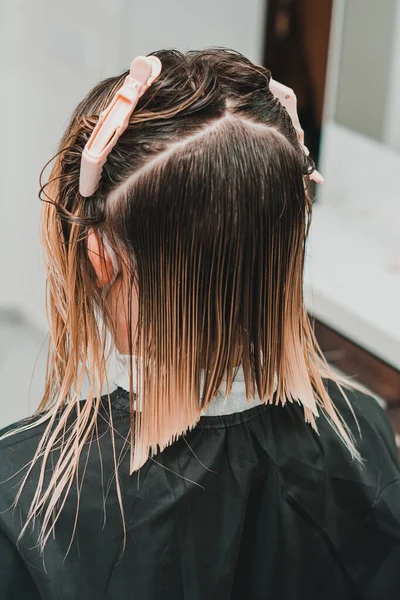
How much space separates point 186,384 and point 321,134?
1490mm

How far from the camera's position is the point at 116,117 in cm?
70

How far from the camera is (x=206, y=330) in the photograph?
0.80 metres

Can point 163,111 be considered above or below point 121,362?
above

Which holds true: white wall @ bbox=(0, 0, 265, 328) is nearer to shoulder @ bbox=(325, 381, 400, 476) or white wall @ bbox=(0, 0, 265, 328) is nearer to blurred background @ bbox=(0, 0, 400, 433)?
blurred background @ bbox=(0, 0, 400, 433)

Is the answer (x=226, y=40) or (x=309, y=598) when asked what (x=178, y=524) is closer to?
(x=309, y=598)

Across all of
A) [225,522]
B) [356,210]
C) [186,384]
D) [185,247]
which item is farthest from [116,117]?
[356,210]

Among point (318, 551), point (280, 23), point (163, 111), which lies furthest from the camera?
point (280, 23)

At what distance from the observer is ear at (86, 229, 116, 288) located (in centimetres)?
77

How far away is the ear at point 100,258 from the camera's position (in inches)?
30.4

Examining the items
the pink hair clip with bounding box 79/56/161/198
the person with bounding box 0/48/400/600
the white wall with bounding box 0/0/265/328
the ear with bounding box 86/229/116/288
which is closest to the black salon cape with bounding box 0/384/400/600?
the person with bounding box 0/48/400/600

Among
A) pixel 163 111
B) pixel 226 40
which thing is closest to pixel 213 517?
pixel 163 111

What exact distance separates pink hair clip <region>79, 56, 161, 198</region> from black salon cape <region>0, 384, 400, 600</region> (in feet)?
1.02

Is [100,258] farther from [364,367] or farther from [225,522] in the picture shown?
[364,367]

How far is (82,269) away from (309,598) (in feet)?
1.71
